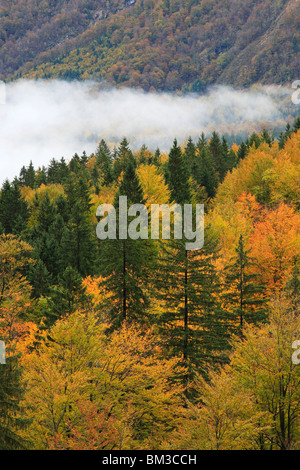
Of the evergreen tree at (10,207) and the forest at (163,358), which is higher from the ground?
the evergreen tree at (10,207)

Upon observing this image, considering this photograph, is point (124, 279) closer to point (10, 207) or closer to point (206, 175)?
point (10, 207)

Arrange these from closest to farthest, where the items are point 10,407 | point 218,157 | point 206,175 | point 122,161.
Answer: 1. point 10,407
2. point 206,175
3. point 122,161
4. point 218,157

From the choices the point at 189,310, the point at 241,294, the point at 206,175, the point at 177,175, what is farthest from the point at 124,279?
the point at 206,175

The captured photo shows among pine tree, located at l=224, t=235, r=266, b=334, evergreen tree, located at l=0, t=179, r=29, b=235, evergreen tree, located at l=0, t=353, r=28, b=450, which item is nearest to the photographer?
evergreen tree, located at l=0, t=353, r=28, b=450

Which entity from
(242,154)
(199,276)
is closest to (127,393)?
(199,276)

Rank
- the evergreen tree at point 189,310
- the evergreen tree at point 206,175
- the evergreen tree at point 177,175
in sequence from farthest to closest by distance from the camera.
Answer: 1. the evergreen tree at point 206,175
2. the evergreen tree at point 177,175
3. the evergreen tree at point 189,310

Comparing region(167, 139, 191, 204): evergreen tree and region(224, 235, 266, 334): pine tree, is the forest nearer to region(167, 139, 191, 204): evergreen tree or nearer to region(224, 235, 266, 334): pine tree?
region(224, 235, 266, 334): pine tree

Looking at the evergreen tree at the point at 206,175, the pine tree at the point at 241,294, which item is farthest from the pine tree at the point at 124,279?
the evergreen tree at the point at 206,175

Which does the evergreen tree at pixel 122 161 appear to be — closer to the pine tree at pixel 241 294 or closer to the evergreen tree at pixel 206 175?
the evergreen tree at pixel 206 175

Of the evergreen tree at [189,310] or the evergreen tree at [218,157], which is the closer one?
the evergreen tree at [189,310]

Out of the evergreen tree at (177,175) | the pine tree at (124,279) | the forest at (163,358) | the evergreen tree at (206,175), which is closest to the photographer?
the forest at (163,358)

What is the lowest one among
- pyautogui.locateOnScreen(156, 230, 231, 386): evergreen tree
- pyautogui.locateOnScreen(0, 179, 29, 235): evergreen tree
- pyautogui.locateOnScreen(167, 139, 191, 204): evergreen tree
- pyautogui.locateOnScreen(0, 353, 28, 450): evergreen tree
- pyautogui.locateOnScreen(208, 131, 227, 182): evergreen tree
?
pyautogui.locateOnScreen(0, 353, 28, 450): evergreen tree

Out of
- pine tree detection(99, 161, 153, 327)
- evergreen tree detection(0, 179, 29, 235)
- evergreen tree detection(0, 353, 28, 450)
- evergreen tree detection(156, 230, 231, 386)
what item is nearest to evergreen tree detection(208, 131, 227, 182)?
evergreen tree detection(0, 179, 29, 235)
